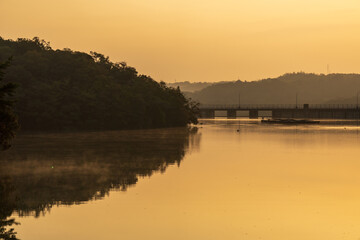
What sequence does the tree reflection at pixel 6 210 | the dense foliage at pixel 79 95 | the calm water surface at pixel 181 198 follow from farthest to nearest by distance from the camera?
the dense foliage at pixel 79 95, the calm water surface at pixel 181 198, the tree reflection at pixel 6 210

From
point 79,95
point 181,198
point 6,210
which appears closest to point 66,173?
point 181,198

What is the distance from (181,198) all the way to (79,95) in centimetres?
10016

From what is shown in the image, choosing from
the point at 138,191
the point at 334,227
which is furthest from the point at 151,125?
the point at 334,227

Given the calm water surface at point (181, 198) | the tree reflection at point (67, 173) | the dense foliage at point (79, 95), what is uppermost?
the dense foliage at point (79, 95)

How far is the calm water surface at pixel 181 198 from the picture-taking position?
74.7 ft

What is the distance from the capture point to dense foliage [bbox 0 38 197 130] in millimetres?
120625

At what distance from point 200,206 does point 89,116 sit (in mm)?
102572

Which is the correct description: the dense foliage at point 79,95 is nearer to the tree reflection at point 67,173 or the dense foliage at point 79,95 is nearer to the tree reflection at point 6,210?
the tree reflection at point 67,173

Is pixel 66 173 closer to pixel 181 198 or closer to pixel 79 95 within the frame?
pixel 181 198

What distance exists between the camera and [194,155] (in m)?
58.9

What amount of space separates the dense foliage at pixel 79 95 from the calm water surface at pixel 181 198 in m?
68.1

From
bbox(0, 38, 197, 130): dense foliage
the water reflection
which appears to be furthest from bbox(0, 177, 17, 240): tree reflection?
bbox(0, 38, 197, 130): dense foliage

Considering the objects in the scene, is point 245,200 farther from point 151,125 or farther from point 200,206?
point 151,125

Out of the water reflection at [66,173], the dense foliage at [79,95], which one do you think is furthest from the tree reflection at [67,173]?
the dense foliage at [79,95]
